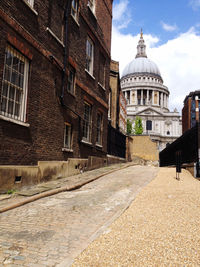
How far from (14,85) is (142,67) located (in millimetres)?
111135

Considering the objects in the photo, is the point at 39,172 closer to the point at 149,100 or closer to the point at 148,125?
the point at 148,125

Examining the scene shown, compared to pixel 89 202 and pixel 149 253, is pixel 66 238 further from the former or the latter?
pixel 89 202

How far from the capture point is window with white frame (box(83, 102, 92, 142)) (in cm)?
1373

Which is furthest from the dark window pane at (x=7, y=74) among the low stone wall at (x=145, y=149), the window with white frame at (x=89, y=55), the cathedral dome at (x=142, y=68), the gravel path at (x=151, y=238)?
the cathedral dome at (x=142, y=68)

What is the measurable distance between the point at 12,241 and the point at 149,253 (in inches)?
86.4

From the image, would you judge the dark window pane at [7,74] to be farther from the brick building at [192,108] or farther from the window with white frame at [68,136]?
the brick building at [192,108]

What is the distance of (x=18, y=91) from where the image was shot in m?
8.25

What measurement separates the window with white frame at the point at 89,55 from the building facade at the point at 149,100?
72.0 metres

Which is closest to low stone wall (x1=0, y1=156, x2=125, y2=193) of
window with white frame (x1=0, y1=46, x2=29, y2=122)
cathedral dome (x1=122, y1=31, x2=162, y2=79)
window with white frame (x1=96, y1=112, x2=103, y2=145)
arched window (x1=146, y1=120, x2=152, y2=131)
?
window with white frame (x1=0, y1=46, x2=29, y2=122)

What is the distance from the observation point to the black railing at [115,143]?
18266 millimetres

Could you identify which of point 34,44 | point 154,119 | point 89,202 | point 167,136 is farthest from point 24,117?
point 154,119

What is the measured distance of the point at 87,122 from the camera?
1402 cm

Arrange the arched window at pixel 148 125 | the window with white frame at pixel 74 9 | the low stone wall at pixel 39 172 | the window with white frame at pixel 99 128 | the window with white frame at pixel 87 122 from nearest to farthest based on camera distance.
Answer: the low stone wall at pixel 39 172 → the window with white frame at pixel 74 9 → the window with white frame at pixel 87 122 → the window with white frame at pixel 99 128 → the arched window at pixel 148 125

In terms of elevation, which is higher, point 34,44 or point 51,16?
point 51,16
